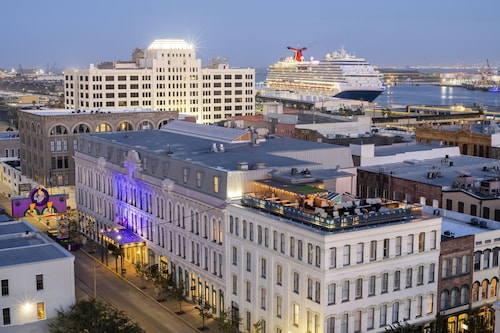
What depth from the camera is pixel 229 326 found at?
45.4 m

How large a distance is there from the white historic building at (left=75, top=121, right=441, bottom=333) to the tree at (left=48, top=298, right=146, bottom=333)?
8.80 m

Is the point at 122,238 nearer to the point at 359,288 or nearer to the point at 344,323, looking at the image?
the point at 344,323

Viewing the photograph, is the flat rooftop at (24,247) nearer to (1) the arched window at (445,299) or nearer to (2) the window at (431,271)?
(2) the window at (431,271)

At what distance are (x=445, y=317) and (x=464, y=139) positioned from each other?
47.7 metres

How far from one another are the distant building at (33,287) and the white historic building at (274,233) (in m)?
10.8

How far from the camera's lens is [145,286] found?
2301 inches

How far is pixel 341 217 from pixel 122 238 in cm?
2848

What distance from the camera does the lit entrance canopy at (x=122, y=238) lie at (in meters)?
63.0

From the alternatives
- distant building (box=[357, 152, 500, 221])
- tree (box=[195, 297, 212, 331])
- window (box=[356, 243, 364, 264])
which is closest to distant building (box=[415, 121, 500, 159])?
distant building (box=[357, 152, 500, 221])

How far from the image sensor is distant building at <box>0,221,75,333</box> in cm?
4450

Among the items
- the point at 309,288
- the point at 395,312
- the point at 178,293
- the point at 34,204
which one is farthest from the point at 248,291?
the point at 34,204

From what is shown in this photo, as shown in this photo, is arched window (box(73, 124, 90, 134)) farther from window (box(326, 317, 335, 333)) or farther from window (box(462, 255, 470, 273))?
window (box(326, 317, 335, 333))

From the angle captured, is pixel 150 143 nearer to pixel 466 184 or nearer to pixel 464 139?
pixel 466 184

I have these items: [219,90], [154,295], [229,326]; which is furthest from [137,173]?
[219,90]
